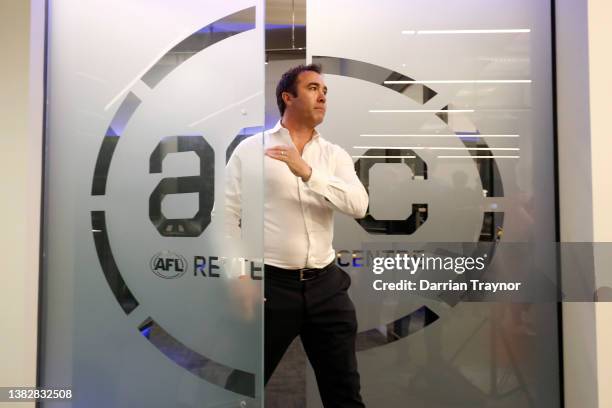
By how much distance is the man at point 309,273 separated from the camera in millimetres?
1945

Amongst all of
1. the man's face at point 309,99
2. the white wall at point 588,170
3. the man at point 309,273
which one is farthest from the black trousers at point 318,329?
the white wall at point 588,170

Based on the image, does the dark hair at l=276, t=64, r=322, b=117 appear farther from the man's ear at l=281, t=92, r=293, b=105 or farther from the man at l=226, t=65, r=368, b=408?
the man at l=226, t=65, r=368, b=408

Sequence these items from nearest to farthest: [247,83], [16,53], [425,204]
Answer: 1. [247,83]
2. [16,53]
3. [425,204]

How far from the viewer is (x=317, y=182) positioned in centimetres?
192

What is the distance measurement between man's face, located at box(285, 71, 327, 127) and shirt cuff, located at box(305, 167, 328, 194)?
14.0 inches

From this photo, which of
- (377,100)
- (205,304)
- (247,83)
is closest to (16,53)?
(247,83)

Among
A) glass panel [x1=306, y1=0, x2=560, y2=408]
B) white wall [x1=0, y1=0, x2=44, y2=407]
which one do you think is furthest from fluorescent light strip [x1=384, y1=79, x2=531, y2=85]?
white wall [x1=0, y1=0, x2=44, y2=407]

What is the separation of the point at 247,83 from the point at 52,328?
4.72 feet

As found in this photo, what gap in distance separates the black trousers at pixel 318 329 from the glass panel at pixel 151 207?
0.23m

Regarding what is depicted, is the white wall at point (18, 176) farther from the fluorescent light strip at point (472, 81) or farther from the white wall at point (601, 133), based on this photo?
the white wall at point (601, 133)

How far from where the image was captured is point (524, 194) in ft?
7.26

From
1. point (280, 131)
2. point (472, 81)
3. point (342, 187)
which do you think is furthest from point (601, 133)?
point (280, 131)

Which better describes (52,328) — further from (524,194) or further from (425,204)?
(524,194)

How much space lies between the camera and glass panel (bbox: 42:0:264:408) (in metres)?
1.78
